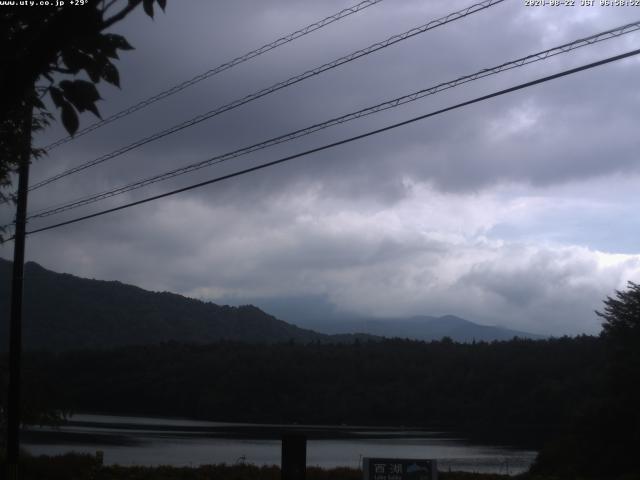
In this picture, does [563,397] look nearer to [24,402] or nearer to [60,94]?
[24,402]

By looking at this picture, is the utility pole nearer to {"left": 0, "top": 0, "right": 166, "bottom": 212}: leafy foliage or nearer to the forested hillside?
{"left": 0, "top": 0, "right": 166, "bottom": 212}: leafy foliage

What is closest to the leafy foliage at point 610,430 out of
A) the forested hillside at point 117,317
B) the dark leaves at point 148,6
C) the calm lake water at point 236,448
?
the calm lake water at point 236,448

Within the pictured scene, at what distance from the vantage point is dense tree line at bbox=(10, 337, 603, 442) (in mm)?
70938

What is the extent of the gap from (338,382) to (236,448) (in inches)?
1716

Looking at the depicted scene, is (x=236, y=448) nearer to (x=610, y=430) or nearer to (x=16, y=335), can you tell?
(x=610, y=430)

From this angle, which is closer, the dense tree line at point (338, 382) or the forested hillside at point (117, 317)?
the dense tree line at point (338, 382)

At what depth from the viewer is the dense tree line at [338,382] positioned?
70.9 m

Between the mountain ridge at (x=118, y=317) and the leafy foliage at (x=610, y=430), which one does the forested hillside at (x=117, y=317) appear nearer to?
the mountain ridge at (x=118, y=317)

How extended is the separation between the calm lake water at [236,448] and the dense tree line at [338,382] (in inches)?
580

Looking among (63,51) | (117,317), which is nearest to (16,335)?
(63,51)

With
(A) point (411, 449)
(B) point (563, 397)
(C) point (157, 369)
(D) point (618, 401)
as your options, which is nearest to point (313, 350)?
(C) point (157, 369)

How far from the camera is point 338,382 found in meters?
84.4

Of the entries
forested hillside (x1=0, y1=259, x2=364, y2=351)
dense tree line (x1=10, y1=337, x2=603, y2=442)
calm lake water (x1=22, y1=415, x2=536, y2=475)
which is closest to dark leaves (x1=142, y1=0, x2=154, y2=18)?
calm lake water (x1=22, y1=415, x2=536, y2=475)

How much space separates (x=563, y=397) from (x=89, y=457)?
46.9 m
